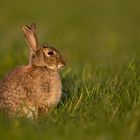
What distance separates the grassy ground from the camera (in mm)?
5837

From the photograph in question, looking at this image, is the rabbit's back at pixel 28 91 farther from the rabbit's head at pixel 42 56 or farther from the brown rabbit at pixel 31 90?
the rabbit's head at pixel 42 56

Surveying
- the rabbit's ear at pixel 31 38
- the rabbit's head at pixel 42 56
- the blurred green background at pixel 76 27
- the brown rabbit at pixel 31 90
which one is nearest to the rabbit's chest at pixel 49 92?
the brown rabbit at pixel 31 90

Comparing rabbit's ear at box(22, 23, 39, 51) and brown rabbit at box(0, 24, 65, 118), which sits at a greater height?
A: rabbit's ear at box(22, 23, 39, 51)

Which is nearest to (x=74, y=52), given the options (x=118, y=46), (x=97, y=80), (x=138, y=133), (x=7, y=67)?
(x=118, y=46)

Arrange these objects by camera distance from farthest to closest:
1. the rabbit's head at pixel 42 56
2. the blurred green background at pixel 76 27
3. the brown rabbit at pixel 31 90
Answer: the blurred green background at pixel 76 27 → the rabbit's head at pixel 42 56 → the brown rabbit at pixel 31 90

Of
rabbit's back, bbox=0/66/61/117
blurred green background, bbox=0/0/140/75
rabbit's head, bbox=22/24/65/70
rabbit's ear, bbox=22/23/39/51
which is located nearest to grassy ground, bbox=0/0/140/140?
blurred green background, bbox=0/0/140/75

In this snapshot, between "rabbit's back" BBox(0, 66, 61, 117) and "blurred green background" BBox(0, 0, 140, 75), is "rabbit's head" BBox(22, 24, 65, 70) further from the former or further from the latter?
"blurred green background" BBox(0, 0, 140, 75)

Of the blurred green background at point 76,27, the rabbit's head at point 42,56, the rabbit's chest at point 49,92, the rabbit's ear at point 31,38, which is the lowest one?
the blurred green background at point 76,27

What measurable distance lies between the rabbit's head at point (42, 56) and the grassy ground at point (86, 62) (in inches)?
13.5

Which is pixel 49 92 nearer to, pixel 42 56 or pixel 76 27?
pixel 42 56

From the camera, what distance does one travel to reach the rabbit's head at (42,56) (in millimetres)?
7254

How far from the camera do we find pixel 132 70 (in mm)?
7359

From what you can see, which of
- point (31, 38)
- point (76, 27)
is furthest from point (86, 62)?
point (76, 27)

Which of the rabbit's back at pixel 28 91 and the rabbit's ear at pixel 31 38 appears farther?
the rabbit's ear at pixel 31 38
